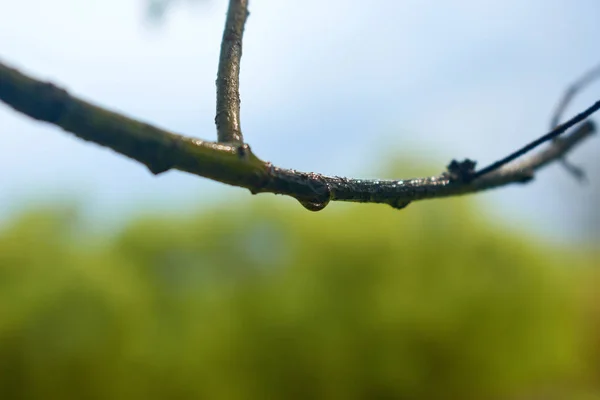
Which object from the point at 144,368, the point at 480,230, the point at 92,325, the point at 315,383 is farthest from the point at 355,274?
the point at 92,325

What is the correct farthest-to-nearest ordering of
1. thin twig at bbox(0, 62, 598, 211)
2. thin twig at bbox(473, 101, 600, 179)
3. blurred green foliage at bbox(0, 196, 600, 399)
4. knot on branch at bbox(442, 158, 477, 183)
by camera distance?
blurred green foliage at bbox(0, 196, 600, 399), knot on branch at bbox(442, 158, 477, 183), thin twig at bbox(473, 101, 600, 179), thin twig at bbox(0, 62, 598, 211)

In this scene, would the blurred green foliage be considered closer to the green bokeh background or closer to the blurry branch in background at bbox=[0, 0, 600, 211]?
the green bokeh background

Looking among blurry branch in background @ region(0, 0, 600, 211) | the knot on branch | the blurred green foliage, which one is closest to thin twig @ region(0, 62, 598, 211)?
blurry branch in background @ region(0, 0, 600, 211)

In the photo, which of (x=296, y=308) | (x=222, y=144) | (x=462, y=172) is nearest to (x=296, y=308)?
(x=296, y=308)

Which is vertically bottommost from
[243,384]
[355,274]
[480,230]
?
[243,384]

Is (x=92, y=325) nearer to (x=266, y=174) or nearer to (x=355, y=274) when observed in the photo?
(x=355, y=274)

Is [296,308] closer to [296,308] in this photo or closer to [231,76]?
[296,308]

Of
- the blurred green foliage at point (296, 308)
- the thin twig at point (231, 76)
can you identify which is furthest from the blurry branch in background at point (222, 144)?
the blurred green foliage at point (296, 308)

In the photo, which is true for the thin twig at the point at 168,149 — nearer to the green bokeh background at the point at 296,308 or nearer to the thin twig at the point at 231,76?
the thin twig at the point at 231,76
